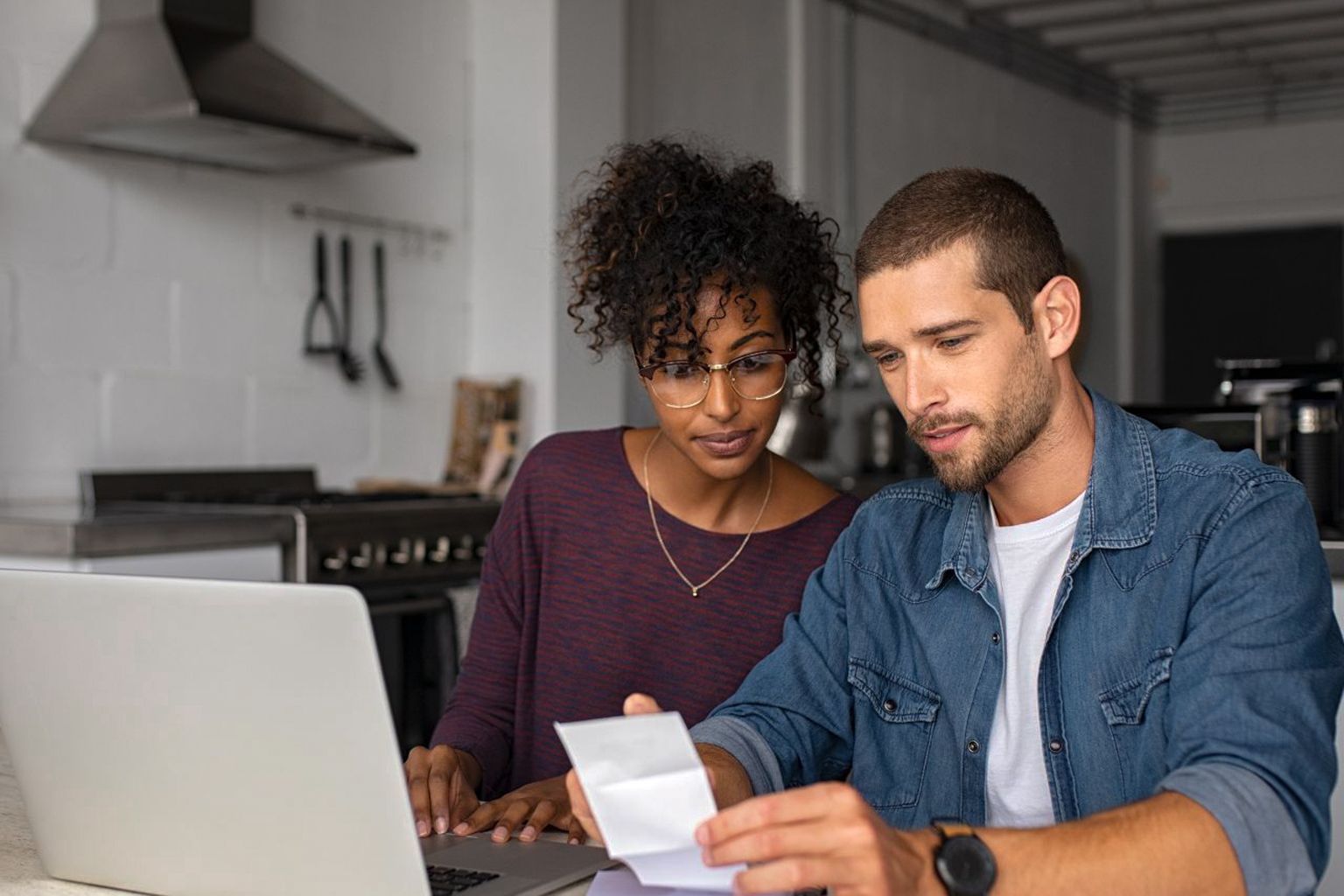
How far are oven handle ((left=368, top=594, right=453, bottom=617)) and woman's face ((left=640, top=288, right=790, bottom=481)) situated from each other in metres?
1.49

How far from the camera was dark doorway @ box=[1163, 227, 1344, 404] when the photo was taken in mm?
7625

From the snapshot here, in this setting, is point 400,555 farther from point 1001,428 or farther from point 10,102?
point 1001,428

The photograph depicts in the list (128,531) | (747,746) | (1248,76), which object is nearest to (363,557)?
(128,531)

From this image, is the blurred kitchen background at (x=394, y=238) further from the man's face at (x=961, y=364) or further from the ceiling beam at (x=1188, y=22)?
the man's face at (x=961, y=364)

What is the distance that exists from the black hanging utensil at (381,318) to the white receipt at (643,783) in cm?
301

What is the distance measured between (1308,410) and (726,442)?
1.24 metres

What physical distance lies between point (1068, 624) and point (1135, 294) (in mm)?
6884

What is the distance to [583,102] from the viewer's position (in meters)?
4.04

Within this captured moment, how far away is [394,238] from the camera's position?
12.9 ft

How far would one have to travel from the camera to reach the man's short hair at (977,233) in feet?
4.51

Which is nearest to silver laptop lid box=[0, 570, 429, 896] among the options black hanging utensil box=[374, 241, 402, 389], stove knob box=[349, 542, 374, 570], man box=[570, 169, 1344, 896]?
man box=[570, 169, 1344, 896]

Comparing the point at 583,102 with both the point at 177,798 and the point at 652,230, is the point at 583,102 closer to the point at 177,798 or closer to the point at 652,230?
the point at 652,230

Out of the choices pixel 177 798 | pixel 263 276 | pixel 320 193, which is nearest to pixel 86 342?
pixel 263 276

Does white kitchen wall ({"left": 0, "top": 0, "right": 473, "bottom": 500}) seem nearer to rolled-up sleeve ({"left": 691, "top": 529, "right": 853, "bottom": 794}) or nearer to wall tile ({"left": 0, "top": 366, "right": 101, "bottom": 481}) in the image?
wall tile ({"left": 0, "top": 366, "right": 101, "bottom": 481})
